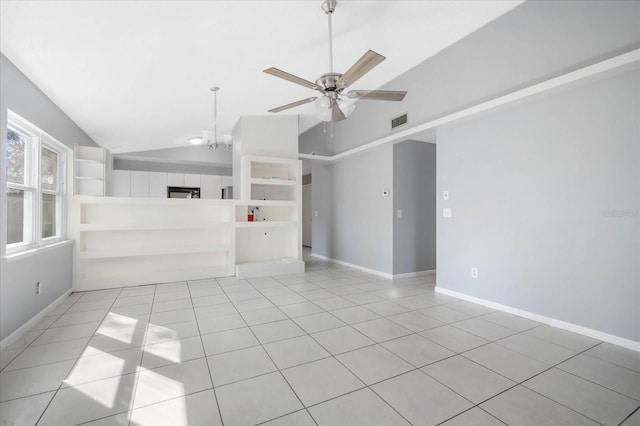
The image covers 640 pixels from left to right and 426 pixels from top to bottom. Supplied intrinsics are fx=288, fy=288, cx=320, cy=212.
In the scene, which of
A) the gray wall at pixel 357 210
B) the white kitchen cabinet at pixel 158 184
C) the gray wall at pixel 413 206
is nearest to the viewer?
the gray wall at pixel 413 206

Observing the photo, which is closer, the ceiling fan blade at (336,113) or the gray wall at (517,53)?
the gray wall at (517,53)

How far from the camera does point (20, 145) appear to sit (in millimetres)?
3160

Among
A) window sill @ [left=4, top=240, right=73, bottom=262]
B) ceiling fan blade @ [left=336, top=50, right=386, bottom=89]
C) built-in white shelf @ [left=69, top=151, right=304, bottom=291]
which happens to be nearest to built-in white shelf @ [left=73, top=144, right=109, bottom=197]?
built-in white shelf @ [left=69, top=151, right=304, bottom=291]

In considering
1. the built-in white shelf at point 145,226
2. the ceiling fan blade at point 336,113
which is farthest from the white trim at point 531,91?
the built-in white shelf at point 145,226

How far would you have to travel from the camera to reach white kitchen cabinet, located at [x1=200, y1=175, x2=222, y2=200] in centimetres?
845

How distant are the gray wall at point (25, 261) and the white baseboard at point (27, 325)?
1.6 inches

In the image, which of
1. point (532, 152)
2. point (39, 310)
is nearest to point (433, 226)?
point (532, 152)

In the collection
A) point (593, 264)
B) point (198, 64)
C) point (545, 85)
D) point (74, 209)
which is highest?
point (198, 64)

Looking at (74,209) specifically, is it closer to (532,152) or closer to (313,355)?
(313,355)

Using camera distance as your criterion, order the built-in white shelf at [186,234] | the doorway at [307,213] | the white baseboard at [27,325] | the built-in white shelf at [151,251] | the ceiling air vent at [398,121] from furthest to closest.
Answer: the doorway at [307,213], the ceiling air vent at [398,121], the built-in white shelf at [186,234], the built-in white shelf at [151,251], the white baseboard at [27,325]

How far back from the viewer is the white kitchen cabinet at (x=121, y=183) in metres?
7.73

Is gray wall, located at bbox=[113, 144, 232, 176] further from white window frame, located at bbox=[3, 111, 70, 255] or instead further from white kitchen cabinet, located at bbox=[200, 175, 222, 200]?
white window frame, located at bbox=[3, 111, 70, 255]

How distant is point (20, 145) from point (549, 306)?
599 cm

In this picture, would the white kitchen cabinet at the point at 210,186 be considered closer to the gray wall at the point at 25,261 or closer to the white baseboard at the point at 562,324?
the gray wall at the point at 25,261
